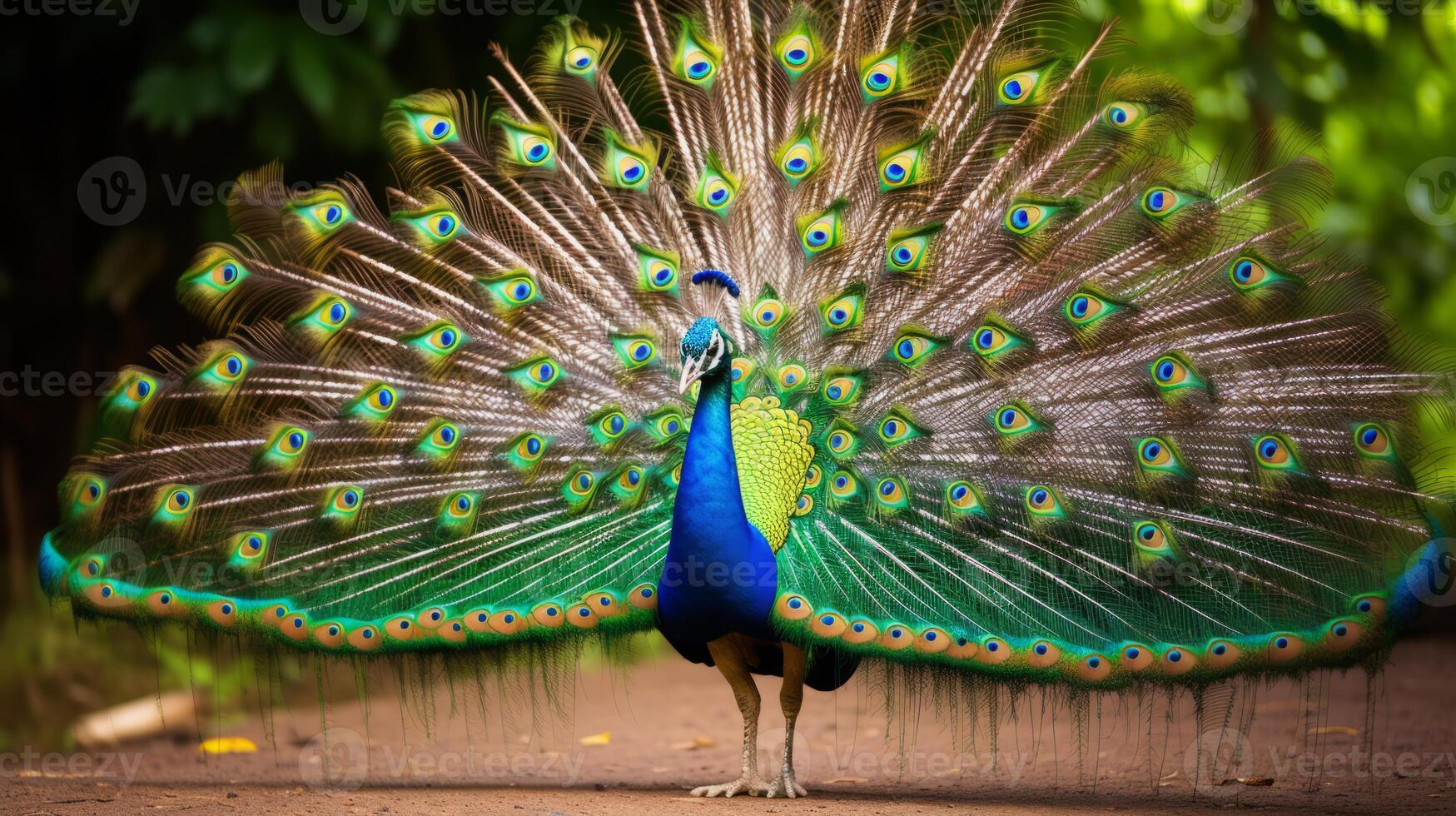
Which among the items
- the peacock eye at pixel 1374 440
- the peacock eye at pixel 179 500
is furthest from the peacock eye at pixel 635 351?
the peacock eye at pixel 1374 440

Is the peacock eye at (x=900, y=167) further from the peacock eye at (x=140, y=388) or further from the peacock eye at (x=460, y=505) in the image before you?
the peacock eye at (x=140, y=388)

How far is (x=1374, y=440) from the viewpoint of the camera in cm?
522

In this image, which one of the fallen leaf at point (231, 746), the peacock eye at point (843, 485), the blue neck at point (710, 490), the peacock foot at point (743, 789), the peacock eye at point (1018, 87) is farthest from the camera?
the fallen leaf at point (231, 746)

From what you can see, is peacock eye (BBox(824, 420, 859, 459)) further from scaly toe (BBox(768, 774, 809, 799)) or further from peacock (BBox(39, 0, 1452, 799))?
scaly toe (BBox(768, 774, 809, 799))

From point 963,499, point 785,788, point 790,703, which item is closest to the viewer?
point 963,499

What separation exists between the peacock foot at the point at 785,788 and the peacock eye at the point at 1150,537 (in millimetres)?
1680

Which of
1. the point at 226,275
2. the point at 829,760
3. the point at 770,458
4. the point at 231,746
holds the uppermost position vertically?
the point at 226,275

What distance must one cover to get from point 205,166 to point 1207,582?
675 cm

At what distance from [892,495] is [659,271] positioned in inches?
52.5

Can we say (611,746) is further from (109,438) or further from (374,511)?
(109,438)

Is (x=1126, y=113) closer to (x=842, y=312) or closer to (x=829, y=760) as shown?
(x=842, y=312)

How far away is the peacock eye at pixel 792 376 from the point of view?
18.6ft

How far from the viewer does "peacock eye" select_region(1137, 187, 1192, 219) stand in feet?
18.1

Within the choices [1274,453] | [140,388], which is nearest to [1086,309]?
[1274,453]
